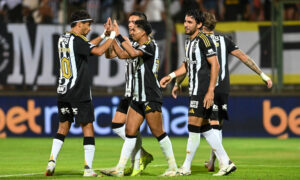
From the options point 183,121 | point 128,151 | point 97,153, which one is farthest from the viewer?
point 183,121

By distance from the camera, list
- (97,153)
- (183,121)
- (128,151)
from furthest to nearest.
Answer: (183,121) → (97,153) → (128,151)

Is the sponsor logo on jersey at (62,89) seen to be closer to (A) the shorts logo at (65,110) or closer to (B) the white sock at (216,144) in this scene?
(A) the shorts logo at (65,110)

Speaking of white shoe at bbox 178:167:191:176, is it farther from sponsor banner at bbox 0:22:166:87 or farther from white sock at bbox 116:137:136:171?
sponsor banner at bbox 0:22:166:87

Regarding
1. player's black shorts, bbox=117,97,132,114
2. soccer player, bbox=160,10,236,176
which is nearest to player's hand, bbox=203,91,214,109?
soccer player, bbox=160,10,236,176

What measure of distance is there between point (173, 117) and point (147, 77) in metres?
8.24

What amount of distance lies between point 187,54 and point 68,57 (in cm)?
163

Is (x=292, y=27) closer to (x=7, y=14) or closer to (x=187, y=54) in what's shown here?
(x=7, y=14)

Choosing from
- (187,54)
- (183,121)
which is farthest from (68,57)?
(183,121)

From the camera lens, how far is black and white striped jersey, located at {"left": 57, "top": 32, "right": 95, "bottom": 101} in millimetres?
10586

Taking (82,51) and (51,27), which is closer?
(82,51)

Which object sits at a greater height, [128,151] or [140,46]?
[140,46]

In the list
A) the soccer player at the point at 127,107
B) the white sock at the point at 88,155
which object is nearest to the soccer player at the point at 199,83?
the soccer player at the point at 127,107

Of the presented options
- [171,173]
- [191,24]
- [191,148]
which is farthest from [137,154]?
[191,24]

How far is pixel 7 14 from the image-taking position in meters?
19.3
